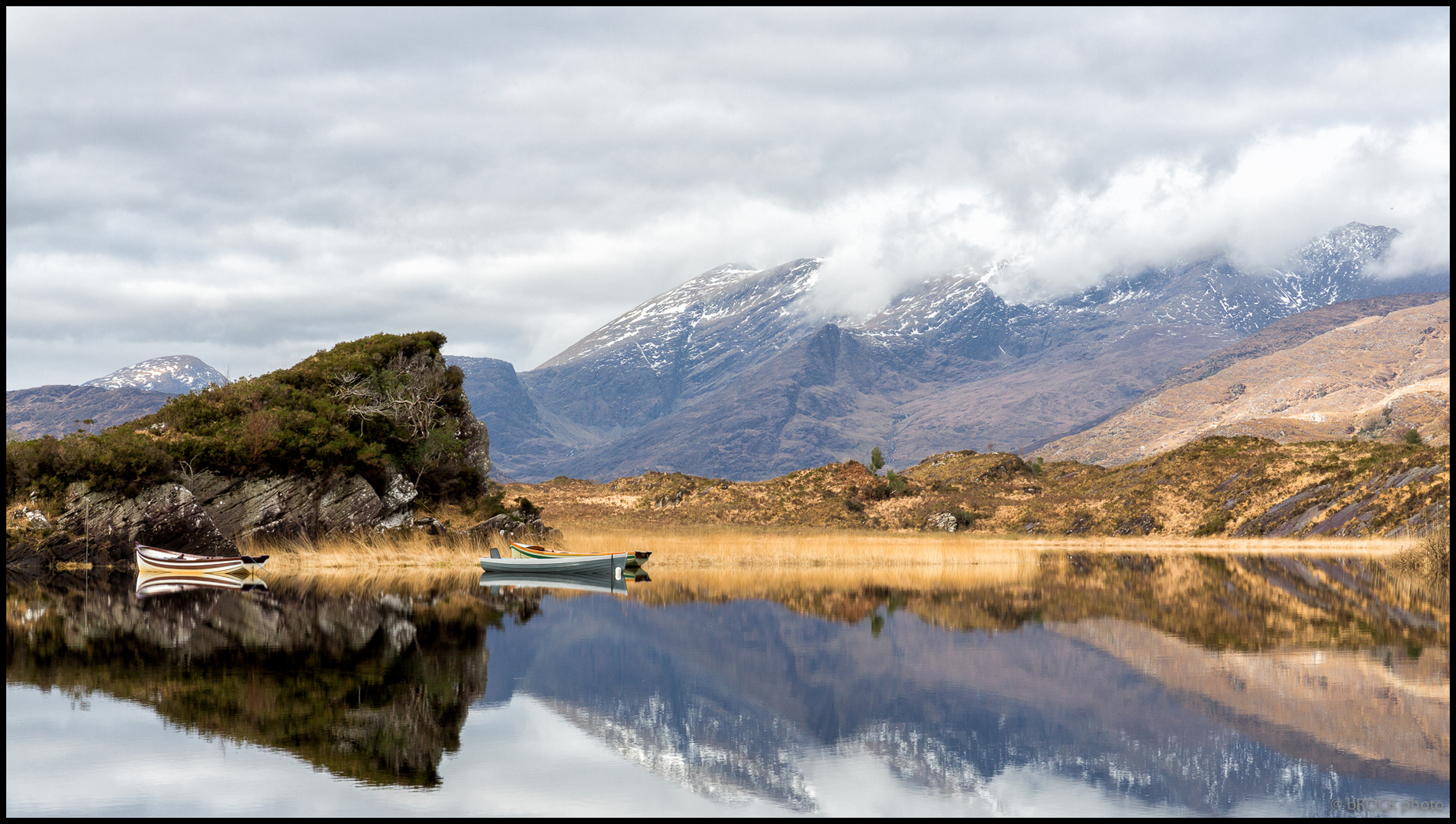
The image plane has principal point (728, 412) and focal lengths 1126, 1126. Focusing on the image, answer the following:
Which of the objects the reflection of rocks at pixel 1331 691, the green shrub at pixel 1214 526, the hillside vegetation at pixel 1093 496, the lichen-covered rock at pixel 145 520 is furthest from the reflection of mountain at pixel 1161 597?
the green shrub at pixel 1214 526

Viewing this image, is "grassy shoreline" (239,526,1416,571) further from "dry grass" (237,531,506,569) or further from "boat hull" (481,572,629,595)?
"boat hull" (481,572,629,595)

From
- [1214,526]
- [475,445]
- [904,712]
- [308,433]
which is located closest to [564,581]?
[308,433]

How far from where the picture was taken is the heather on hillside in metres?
38.8

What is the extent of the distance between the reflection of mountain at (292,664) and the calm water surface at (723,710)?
0.07m

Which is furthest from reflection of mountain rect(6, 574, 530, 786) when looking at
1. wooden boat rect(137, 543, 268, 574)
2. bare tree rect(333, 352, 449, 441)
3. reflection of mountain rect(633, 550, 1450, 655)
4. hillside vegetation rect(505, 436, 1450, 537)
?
hillside vegetation rect(505, 436, 1450, 537)

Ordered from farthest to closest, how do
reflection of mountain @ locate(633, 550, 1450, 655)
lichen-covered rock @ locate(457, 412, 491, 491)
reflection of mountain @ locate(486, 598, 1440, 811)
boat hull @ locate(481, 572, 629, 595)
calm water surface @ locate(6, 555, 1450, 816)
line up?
lichen-covered rock @ locate(457, 412, 491, 491), boat hull @ locate(481, 572, 629, 595), reflection of mountain @ locate(633, 550, 1450, 655), reflection of mountain @ locate(486, 598, 1440, 811), calm water surface @ locate(6, 555, 1450, 816)

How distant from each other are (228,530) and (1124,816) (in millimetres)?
37284

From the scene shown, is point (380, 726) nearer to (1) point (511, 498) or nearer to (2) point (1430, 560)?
(2) point (1430, 560)

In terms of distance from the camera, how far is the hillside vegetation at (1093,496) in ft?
225

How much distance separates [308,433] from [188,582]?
8.41 metres

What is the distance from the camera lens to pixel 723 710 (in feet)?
49.4

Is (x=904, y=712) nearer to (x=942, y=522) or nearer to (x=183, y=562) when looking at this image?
(x=183, y=562)

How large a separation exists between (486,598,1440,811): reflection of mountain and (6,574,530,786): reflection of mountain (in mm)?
1312

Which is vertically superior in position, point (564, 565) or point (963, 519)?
point (564, 565)
